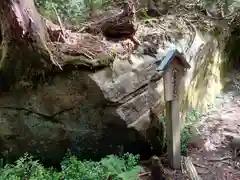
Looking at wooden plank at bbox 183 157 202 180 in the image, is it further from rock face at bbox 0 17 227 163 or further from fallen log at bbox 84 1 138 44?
fallen log at bbox 84 1 138 44

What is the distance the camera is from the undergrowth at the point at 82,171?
4359 millimetres

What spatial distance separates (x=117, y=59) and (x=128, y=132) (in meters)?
1.08

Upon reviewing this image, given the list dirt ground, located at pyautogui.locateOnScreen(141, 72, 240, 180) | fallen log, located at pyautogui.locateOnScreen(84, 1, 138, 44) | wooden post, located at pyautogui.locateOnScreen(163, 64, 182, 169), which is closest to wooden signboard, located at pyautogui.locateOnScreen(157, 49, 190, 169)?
wooden post, located at pyautogui.locateOnScreen(163, 64, 182, 169)

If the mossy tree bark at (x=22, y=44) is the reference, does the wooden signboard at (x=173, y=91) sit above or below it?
below

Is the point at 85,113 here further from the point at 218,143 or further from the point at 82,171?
the point at 218,143

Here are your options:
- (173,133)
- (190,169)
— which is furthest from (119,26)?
(190,169)

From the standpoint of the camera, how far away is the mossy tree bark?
14.4ft

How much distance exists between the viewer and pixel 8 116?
5.25 metres

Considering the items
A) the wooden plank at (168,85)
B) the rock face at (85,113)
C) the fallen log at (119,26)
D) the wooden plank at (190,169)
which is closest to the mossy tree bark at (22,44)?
the rock face at (85,113)

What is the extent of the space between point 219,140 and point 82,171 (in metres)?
2.62

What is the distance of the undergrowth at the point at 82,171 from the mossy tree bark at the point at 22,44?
50.1 inches

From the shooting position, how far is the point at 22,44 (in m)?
4.62

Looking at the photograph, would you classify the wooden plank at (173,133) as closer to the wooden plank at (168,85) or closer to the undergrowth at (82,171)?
the wooden plank at (168,85)

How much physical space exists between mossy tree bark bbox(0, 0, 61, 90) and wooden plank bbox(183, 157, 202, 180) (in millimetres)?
2279
